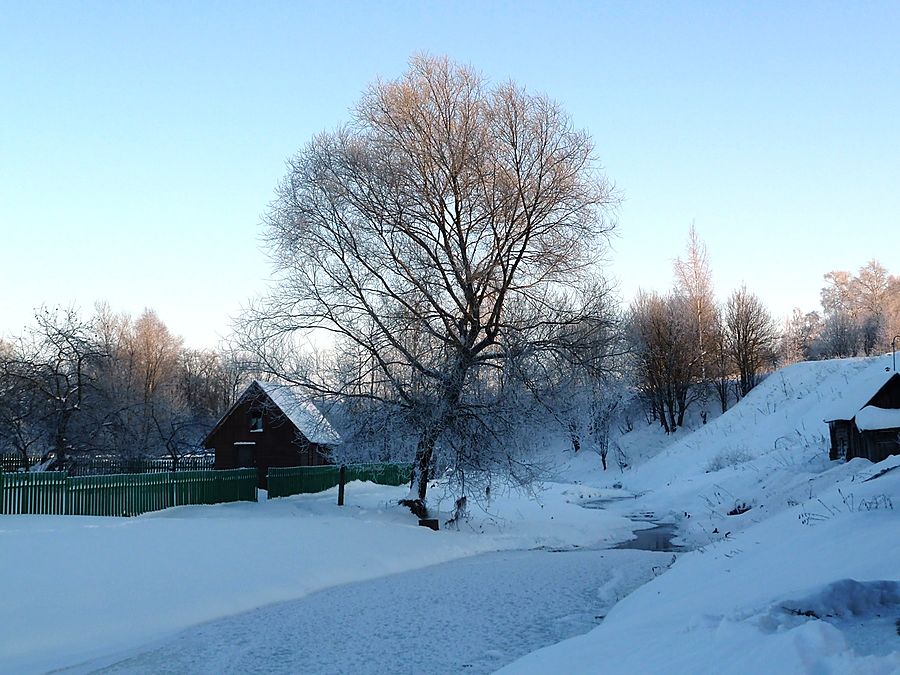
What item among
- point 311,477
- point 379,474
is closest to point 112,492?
point 311,477

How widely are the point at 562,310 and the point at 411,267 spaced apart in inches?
172

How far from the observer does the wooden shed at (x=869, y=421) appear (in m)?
23.5

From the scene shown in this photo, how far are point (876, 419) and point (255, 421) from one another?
28.9 metres

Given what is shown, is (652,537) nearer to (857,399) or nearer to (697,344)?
(857,399)

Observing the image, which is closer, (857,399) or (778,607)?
(778,607)

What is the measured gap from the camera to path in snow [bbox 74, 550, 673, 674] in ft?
31.7

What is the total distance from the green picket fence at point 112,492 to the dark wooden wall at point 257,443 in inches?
624

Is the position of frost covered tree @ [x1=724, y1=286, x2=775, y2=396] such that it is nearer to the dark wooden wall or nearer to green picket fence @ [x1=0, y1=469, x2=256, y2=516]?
the dark wooden wall

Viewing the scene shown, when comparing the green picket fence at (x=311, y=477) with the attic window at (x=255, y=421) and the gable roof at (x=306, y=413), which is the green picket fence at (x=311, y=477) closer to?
the gable roof at (x=306, y=413)

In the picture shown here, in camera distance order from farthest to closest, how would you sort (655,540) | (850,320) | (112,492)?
(850,320)
(655,540)
(112,492)

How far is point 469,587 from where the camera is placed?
14898 millimetres

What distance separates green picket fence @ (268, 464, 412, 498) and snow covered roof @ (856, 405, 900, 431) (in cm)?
1399

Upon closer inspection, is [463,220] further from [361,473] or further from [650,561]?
[361,473]

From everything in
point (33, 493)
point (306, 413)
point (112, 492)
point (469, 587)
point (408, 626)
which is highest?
point (306, 413)
